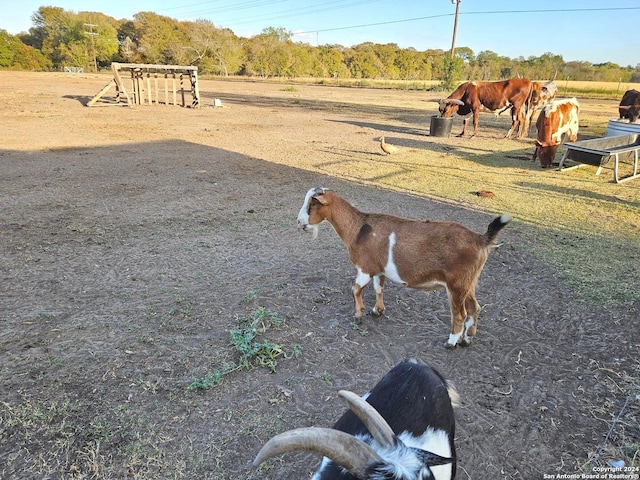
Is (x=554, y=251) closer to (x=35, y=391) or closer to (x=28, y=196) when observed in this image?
(x=35, y=391)

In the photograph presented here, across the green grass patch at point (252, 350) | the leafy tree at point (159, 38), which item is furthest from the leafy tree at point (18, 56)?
the green grass patch at point (252, 350)

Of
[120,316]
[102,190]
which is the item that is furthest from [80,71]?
[120,316]

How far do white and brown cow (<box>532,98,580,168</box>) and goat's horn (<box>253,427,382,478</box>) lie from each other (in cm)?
1199

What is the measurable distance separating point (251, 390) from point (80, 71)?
66.3 metres

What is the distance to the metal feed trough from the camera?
9.75 meters

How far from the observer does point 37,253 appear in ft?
17.5

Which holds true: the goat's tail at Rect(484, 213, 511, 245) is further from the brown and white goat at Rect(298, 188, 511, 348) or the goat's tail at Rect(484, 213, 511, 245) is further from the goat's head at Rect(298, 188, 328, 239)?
the goat's head at Rect(298, 188, 328, 239)

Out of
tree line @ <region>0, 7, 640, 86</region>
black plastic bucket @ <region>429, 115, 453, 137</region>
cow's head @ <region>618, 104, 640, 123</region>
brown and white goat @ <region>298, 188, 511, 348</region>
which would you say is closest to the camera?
brown and white goat @ <region>298, 188, 511, 348</region>

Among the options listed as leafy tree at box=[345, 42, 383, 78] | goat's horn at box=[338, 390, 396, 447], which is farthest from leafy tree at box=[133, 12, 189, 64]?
goat's horn at box=[338, 390, 396, 447]

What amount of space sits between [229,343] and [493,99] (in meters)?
16.6

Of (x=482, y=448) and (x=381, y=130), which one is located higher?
(x=381, y=130)

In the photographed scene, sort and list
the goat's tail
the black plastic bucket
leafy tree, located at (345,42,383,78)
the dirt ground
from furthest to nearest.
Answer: leafy tree, located at (345,42,383,78) < the black plastic bucket < the goat's tail < the dirt ground

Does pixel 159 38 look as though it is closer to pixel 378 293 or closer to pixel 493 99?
pixel 493 99

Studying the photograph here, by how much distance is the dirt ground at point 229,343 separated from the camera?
2.73 meters
